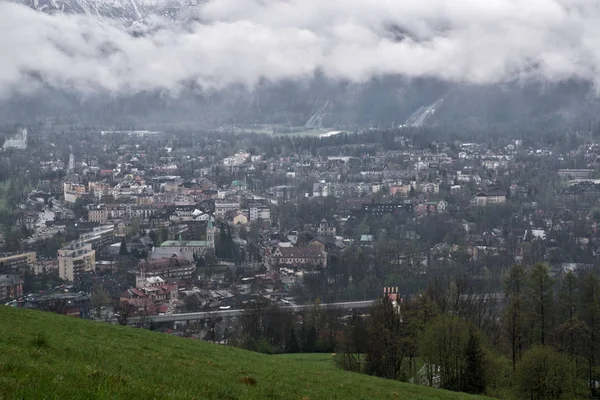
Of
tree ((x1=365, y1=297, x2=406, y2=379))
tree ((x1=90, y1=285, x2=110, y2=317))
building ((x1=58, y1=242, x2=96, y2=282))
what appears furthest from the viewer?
building ((x1=58, y1=242, x2=96, y2=282))

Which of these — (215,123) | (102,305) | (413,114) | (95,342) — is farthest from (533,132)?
(95,342)

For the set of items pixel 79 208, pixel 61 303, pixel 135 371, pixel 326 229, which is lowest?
pixel 61 303

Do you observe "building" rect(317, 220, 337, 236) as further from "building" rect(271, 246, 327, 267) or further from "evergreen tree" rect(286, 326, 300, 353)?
"evergreen tree" rect(286, 326, 300, 353)

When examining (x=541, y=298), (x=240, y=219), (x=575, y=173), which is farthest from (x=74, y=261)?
(x=575, y=173)

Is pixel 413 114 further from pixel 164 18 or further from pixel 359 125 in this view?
pixel 164 18

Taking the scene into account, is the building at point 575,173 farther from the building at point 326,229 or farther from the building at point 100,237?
the building at point 100,237

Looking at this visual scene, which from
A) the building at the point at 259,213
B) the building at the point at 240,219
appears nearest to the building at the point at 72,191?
the building at the point at 240,219

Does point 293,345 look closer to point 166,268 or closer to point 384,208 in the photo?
point 166,268

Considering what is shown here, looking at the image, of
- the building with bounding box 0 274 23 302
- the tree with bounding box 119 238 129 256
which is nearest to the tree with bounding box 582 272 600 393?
the building with bounding box 0 274 23 302
